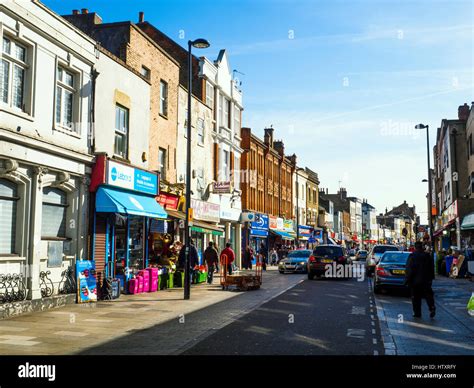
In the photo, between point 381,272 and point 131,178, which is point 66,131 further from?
point 381,272

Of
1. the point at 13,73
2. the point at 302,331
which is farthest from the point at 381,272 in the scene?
the point at 13,73

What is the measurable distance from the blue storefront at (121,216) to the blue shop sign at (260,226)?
19060mm

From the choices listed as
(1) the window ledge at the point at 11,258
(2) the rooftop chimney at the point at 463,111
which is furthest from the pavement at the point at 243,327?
(2) the rooftop chimney at the point at 463,111

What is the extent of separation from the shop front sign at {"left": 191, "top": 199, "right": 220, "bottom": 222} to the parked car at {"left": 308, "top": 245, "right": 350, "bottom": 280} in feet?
21.2

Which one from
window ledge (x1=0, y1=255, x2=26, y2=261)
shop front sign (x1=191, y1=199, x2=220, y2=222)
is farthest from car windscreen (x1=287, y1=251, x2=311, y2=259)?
window ledge (x1=0, y1=255, x2=26, y2=261)

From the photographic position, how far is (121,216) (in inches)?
749

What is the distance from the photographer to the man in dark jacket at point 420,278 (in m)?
12.7

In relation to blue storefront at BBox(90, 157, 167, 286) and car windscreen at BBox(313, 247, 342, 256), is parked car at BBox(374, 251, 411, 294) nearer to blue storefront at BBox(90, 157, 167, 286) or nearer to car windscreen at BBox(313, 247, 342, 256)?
car windscreen at BBox(313, 247, 342, 256)

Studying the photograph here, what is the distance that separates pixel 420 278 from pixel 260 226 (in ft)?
95.7

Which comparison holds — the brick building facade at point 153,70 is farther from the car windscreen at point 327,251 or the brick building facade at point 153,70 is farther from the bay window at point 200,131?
the car windscreen at point 327,251

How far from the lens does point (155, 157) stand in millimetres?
22625

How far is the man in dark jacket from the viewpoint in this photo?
12.7m
